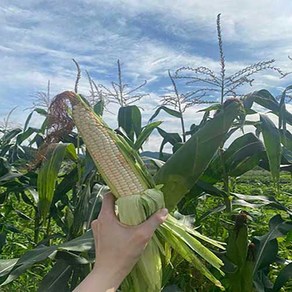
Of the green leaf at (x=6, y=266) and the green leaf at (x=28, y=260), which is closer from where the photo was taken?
the green leaf at (x=28, y=260)

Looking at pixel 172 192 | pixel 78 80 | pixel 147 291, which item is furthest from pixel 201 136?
pixel 78 80

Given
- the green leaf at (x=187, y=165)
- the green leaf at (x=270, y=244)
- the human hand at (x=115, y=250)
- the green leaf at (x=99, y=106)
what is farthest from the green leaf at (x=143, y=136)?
the human hand at (x=115, y=250)

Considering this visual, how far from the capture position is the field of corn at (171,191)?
135 cm

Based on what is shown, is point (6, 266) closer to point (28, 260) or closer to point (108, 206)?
point (28, 260)

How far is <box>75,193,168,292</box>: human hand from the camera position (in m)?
1.17

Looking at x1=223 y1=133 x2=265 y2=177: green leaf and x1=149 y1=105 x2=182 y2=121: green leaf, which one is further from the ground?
x1=149 y1=105 x2=182 y2=121: green leaf

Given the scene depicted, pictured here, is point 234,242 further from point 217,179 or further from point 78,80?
point 78,80

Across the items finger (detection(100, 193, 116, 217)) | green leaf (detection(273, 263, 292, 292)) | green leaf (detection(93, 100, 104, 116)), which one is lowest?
green leaf (detection(273, 263, 292, 292))

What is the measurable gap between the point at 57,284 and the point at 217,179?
0.75 metres

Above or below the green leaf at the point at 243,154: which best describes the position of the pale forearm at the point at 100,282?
below

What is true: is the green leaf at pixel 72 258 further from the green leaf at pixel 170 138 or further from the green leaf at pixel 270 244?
the green leaf at pixel 170 138

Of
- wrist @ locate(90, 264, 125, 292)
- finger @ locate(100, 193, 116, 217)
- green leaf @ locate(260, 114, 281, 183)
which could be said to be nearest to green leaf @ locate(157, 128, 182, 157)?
green leaf @ locate(260, 114, 281, 183)

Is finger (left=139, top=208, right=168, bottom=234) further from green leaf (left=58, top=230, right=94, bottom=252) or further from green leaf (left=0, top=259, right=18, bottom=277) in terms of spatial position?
green leaf (left=0, top=259, right=18, bottom=277)

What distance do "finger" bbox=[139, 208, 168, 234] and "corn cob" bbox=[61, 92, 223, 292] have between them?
0.7 inches
